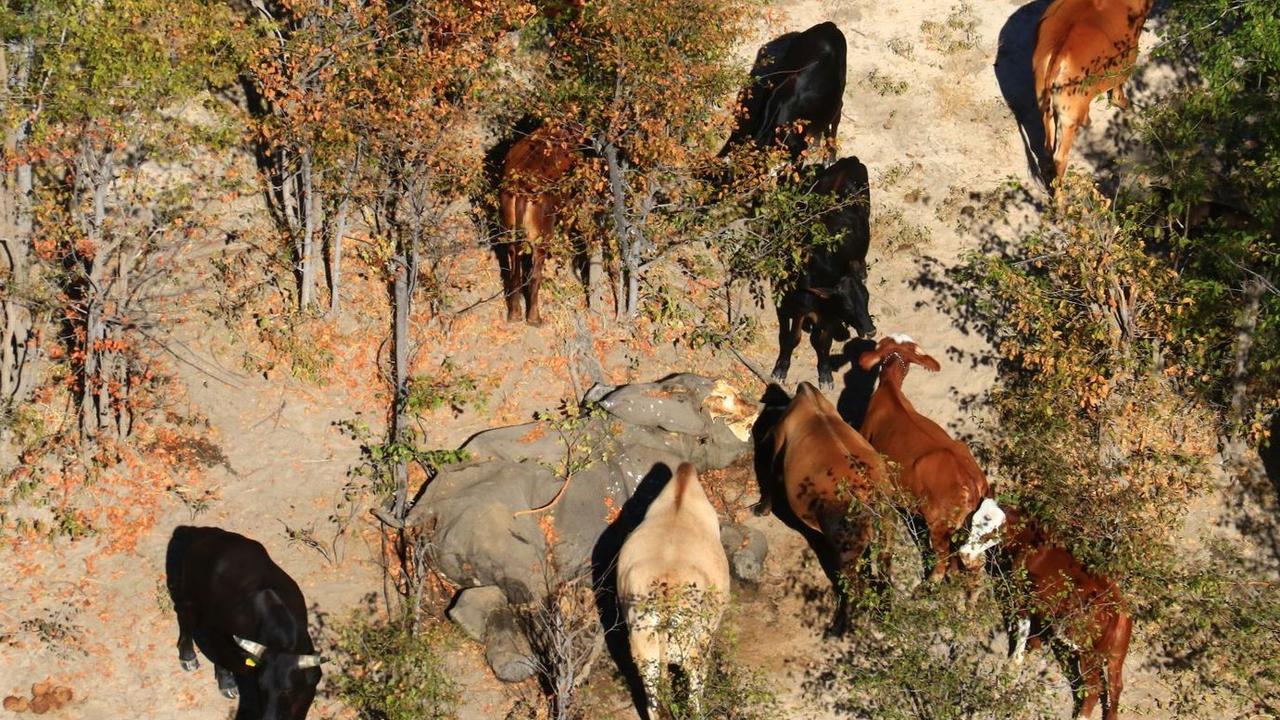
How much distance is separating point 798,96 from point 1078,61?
12.6 ft

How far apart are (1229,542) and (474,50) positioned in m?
10.4

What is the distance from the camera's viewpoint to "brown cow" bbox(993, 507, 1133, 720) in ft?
40.3

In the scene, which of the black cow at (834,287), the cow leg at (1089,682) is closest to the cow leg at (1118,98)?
the black cow at (834,287)

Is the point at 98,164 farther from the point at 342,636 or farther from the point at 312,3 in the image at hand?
the point at 342,636

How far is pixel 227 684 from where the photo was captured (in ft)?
40.3

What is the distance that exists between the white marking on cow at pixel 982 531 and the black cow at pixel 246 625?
6.39 metres

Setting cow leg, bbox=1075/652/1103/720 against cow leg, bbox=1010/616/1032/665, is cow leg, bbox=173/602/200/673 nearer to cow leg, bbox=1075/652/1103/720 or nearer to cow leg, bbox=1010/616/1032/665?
cow leg, bbox=1010/616/1032/665

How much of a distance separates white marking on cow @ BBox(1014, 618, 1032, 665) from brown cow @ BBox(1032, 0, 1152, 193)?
6911mm

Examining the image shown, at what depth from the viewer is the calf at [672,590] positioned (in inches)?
461

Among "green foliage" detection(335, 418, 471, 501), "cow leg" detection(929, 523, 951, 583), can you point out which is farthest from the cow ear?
"green foliage" detection(335, 418, 471, 501)

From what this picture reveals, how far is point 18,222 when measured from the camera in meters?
14.3

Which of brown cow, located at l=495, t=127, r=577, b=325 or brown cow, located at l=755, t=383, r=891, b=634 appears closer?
brown cow, located at l=755, t=383, r=891, b=634

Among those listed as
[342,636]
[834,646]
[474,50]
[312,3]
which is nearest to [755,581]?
[834,646]

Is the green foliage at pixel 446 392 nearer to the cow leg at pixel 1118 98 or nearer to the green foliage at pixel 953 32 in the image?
the green foliage at pixel 953 32
